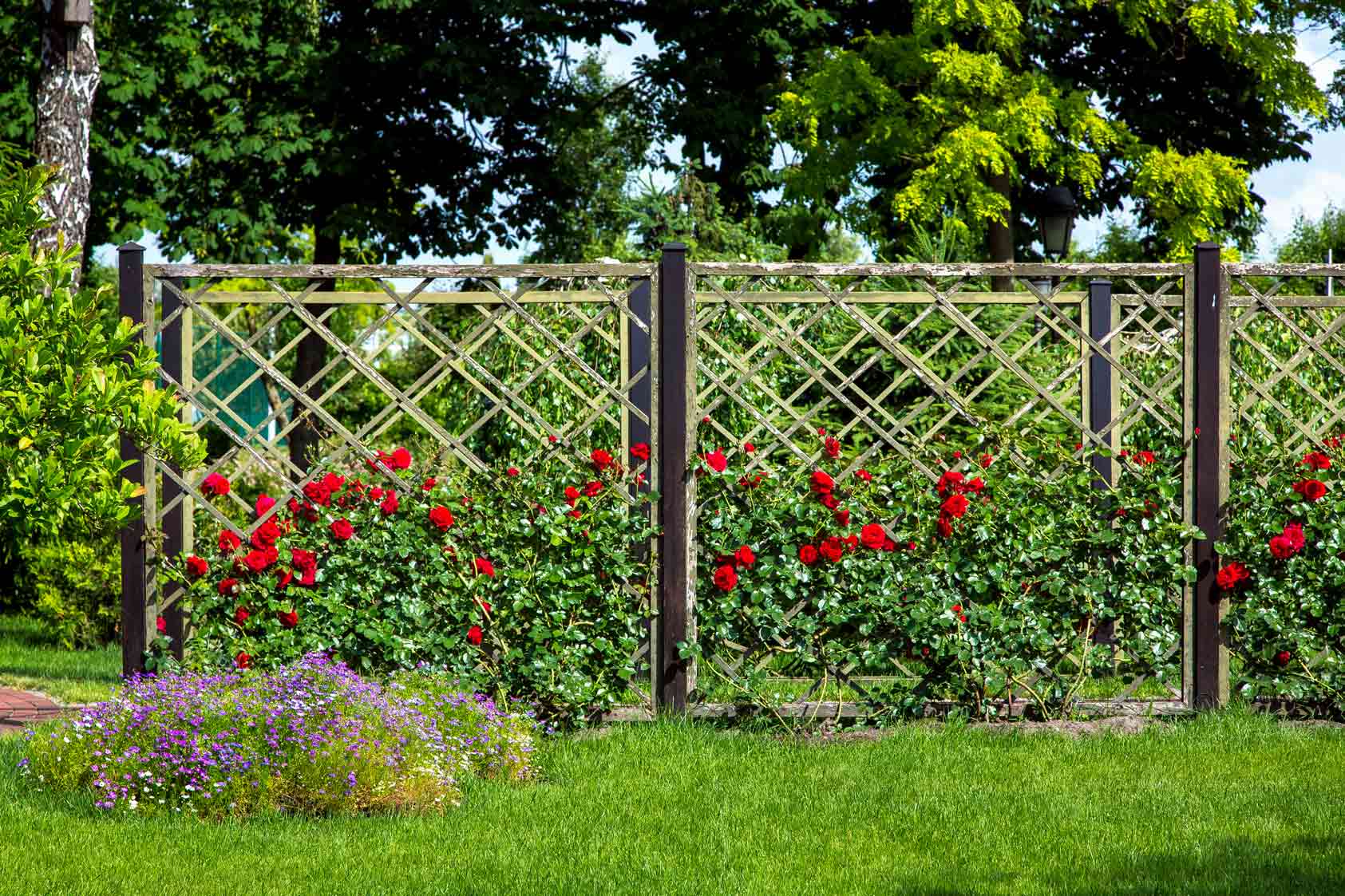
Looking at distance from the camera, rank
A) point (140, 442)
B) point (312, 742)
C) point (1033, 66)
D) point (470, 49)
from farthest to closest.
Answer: point (1033, 66) < point (470, 49) < point (140, 442) < point (312, 742)

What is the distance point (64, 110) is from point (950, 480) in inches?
231

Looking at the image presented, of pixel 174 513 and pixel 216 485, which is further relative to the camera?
pixel 174 513

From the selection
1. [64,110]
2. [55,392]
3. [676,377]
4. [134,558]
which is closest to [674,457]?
[676,377]

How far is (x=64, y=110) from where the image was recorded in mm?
8422

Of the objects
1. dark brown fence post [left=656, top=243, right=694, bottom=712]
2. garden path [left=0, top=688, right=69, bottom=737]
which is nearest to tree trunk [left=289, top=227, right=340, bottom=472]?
garden path [left=0, top=688, right=69, bottom=737]

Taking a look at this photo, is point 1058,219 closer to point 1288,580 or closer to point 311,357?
point 1288,580

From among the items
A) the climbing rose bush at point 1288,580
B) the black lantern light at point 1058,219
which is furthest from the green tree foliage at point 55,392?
the black lantern light at point 1058,219

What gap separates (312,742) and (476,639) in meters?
1.21

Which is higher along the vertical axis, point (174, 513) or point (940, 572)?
point (174, 513)

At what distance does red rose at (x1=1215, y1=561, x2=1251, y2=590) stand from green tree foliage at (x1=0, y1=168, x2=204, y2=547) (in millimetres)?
4281

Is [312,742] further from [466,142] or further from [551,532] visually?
[466,142]

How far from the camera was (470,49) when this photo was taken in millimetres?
17203

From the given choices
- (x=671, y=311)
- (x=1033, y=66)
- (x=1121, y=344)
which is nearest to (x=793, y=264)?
(x=671, y=311)

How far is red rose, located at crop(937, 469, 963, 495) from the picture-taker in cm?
591
